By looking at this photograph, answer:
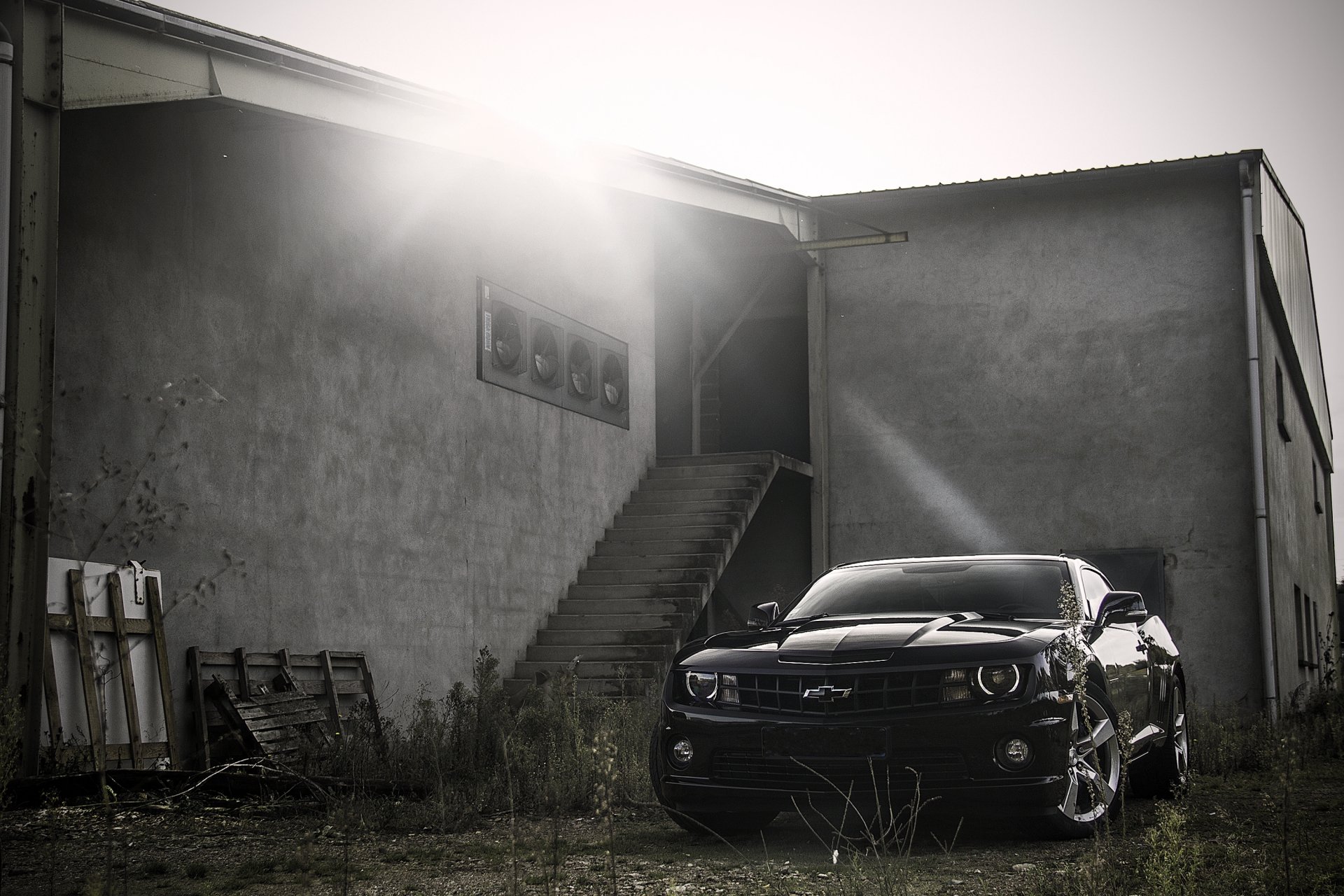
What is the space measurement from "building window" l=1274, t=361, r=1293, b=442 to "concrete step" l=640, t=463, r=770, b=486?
7386mm

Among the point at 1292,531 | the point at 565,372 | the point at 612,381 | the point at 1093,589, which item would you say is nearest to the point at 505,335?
the point at 565,372

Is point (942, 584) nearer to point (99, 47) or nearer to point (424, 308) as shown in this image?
point (99, 47)

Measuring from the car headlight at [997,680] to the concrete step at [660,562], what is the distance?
1044cm

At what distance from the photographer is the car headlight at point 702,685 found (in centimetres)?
638

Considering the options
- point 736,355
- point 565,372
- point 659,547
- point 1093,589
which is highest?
point 736,355

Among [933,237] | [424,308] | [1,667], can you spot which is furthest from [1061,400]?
[1,667]

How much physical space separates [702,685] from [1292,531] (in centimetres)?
1694

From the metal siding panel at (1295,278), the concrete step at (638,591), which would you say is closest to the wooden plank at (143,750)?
the concrete step at (638,591)

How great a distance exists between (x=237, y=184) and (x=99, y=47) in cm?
313

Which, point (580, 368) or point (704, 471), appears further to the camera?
point (704, 471)

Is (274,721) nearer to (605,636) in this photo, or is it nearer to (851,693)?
(605,636)

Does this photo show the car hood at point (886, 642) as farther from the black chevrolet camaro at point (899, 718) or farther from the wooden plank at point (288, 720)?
the wooden plank at point (288, 720)

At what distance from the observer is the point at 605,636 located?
15.5m

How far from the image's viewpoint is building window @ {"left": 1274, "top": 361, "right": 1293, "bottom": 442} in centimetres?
1897
